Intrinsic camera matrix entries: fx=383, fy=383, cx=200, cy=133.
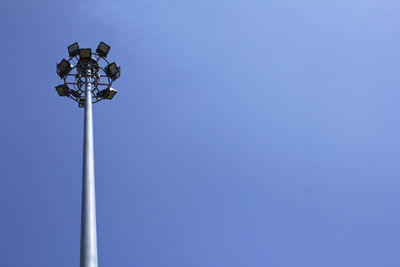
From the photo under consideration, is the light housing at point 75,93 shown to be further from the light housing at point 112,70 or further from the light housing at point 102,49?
the light housing at point 102,49

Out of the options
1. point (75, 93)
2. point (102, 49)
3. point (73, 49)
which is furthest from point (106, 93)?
point (73, 49)

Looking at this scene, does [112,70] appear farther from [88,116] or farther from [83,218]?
[83,218]

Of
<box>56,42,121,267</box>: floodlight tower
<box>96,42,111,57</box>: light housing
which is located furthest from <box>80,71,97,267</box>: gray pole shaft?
<box>96,42,111,57</box>: light housing

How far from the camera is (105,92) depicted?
47.1ft

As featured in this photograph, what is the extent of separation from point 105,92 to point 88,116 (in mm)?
3784

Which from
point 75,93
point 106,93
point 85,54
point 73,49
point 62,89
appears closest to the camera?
point 85,54

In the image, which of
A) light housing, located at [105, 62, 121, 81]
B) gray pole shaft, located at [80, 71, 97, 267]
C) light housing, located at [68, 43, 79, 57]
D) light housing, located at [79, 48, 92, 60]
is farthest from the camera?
light housing, located at [105, 62, 121, 81]

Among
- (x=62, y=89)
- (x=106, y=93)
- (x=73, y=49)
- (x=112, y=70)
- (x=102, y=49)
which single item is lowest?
(x=62, y=89)

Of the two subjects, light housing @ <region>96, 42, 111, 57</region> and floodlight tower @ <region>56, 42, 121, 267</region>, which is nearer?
floodlight tower @ <region>56, 42, 121, 267</region>

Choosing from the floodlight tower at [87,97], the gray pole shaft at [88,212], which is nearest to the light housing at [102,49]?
the floodlight tower at [87,97]

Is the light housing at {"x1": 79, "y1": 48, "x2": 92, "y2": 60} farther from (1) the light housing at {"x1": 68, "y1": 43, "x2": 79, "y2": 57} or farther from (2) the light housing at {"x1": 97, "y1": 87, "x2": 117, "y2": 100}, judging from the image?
(2) the light housing at {"x1": 97, "y1": 87, "x2": 117, "y2": 100}

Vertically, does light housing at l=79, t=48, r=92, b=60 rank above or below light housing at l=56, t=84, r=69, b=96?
above

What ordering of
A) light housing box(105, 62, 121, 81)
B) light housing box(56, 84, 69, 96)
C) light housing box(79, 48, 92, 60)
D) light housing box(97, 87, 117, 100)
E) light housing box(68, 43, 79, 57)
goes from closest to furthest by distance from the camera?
1. light housing box(79, 48, 92, 60)
2. light housing box(68, 43, 79, 57)
3. light housing box(56, 84, 69, 96)
4. light housing box(105, 62, 121, 81)
5. light housing box(97, 87, 117, 100)

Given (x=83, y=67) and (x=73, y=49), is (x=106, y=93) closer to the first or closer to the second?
(x=83, y=67)
